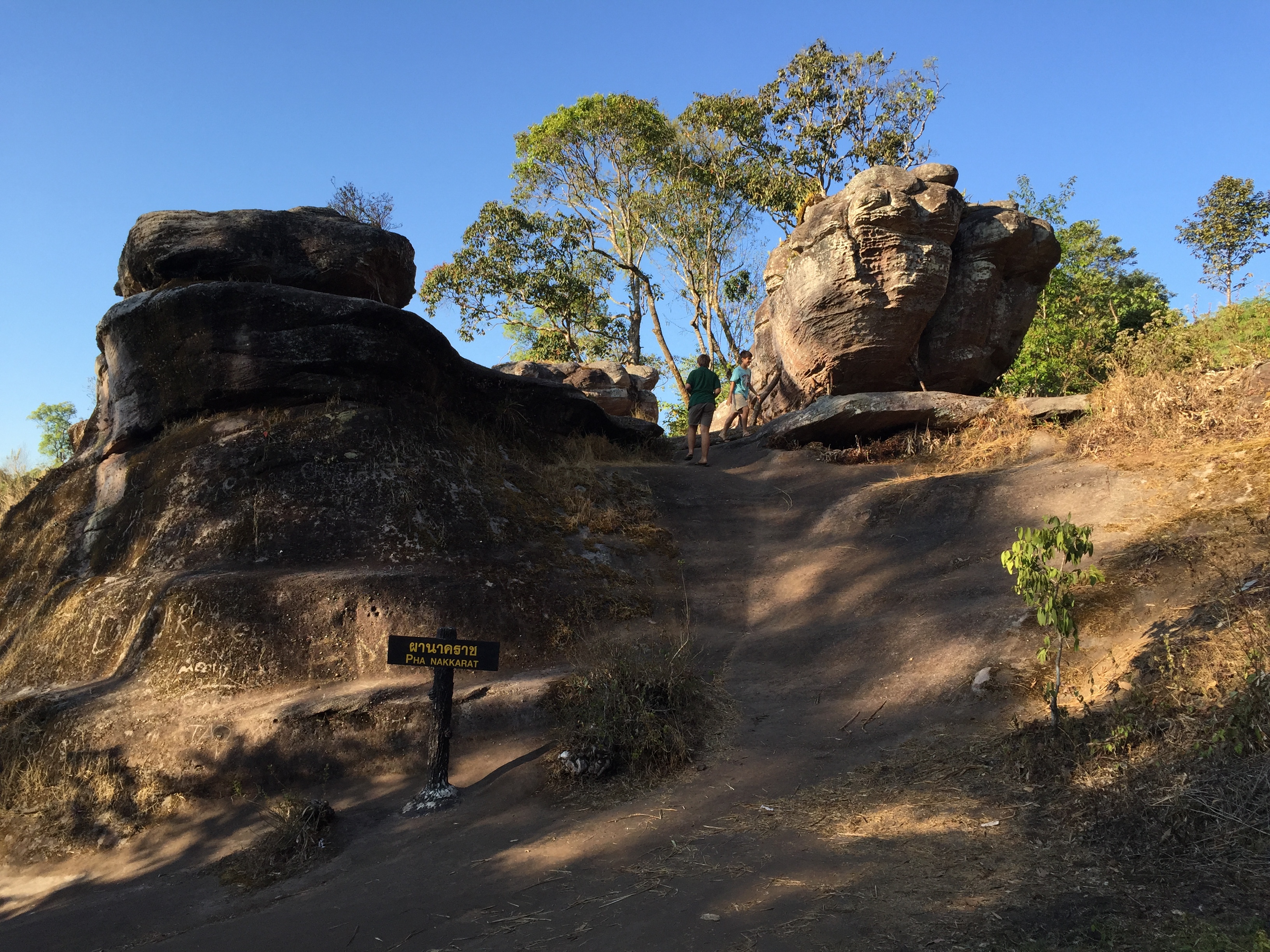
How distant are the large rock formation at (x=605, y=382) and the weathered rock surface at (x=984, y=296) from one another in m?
7.32

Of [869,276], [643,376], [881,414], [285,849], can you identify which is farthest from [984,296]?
[285,849]

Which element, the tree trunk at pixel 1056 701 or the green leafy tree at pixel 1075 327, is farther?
the green leafy tree at pixel 1075 327

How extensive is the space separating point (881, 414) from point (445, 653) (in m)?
9.26

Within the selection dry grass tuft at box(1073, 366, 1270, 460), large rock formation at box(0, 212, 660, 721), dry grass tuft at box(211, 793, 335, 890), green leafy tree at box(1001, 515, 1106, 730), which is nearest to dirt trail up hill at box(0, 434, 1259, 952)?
dry grass tuft at box(211, 793, 335, 890)

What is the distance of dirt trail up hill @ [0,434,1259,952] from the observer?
14.3 feet

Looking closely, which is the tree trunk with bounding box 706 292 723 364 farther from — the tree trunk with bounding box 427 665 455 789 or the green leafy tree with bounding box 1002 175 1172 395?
the tree trunk with bounding box 427 665 455 789

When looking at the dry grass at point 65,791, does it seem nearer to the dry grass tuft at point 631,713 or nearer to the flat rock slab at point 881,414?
the dry grass tuft at point 631,713

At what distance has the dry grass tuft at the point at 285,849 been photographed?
6137 millimetres

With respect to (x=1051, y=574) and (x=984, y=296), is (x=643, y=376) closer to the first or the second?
(x=984, y=296)

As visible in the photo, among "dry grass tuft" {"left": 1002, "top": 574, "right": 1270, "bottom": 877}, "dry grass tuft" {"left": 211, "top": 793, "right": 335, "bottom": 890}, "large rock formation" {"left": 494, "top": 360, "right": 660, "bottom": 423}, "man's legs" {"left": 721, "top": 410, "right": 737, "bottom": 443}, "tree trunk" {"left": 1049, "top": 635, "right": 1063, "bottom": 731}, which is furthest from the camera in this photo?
"large rock formation" {"left": 494, "top": 360, "right": 660, "bottom": 423}

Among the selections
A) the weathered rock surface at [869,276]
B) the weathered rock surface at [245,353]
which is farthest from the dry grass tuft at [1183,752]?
the weathered rock surface at [869,276]

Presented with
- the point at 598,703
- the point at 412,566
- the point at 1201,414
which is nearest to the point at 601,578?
the point at 412,566

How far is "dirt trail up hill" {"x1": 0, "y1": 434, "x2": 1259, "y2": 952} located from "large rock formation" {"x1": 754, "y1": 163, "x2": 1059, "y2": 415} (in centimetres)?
543

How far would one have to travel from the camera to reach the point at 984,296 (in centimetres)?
1616
